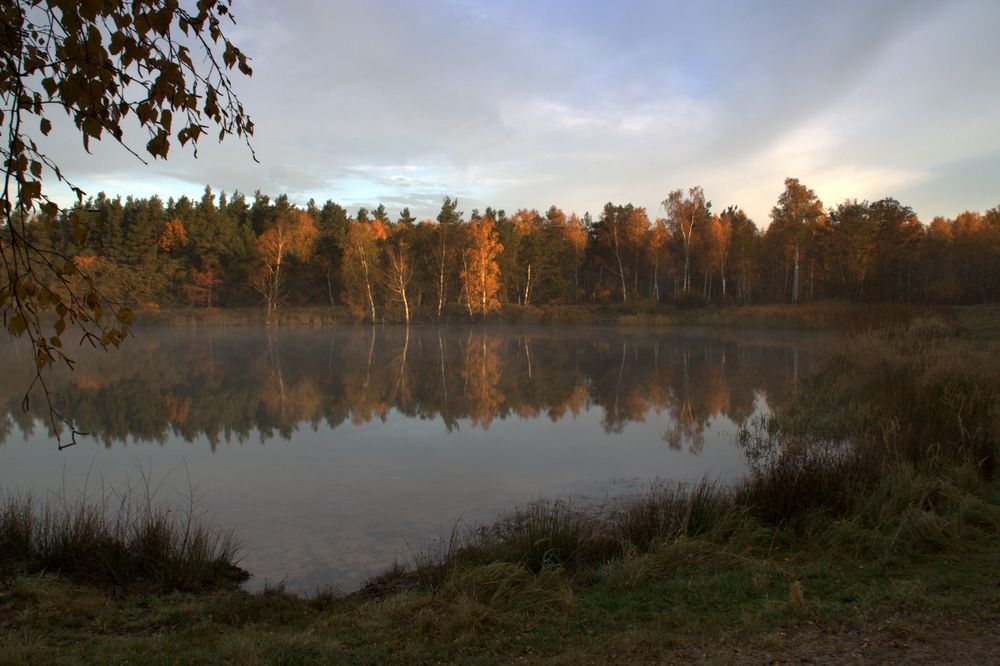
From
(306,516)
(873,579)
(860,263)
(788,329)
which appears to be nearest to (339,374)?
(306,516)

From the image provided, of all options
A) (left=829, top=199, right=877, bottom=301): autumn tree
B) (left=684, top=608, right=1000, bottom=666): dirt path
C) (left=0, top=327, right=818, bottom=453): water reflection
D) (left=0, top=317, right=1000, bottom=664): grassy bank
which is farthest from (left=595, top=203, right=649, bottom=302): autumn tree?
(left=684, top=608, right=1000, bottom=666): dirt path

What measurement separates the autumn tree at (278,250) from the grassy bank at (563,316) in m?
1.79

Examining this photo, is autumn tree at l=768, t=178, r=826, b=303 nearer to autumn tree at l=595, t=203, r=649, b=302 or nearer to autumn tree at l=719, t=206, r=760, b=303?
autumn tree at l=719, t=206, r=760, b=303

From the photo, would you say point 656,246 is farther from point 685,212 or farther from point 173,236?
point 173,236

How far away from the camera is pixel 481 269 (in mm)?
48156

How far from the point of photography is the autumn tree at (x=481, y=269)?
158 feet

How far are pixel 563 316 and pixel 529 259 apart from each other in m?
8.41

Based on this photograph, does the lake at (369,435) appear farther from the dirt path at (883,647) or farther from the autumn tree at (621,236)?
the autumn tree at (621,236)

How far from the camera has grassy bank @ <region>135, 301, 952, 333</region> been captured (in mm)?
41438

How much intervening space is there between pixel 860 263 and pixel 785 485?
143 ft

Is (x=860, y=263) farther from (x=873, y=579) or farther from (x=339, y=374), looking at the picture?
(x=873, y=579)

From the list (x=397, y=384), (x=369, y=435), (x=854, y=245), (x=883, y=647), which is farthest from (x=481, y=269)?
(x=883, y=647)

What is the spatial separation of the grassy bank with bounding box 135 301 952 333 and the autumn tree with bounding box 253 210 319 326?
1.79 m

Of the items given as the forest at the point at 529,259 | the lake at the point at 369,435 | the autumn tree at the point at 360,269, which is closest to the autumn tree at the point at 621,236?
the forest at the point at 529,259
